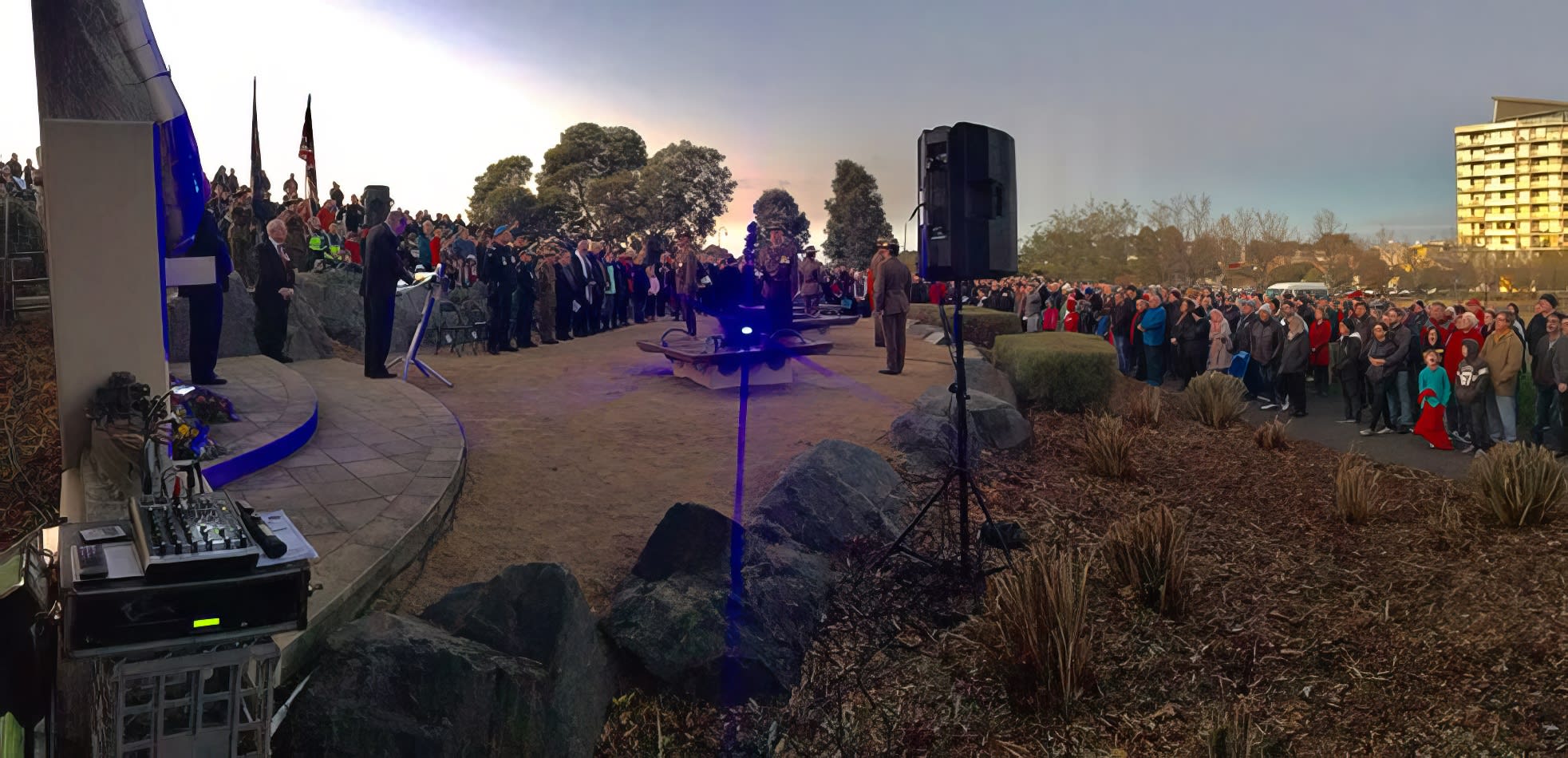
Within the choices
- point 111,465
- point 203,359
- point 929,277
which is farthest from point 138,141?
point 929,277

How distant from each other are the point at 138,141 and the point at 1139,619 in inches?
235

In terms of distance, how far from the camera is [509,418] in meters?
8.86

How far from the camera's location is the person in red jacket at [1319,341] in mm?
13789

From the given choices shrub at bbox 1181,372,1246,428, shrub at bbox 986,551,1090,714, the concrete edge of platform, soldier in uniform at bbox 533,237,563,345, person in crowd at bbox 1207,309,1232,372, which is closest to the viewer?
the concrete edge of platform

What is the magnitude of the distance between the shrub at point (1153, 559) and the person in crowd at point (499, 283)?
35.1 feet

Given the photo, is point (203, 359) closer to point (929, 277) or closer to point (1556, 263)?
point (929, 277)

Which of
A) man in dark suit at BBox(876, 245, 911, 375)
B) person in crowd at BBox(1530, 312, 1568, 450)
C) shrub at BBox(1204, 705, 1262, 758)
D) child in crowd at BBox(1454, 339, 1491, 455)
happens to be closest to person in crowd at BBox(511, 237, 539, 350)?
man in dark suit at BBox(876, 245, 911, 375)

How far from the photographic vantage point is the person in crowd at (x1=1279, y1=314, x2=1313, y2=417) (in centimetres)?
1287

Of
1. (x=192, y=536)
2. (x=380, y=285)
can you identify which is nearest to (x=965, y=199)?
(x=192, y=536)

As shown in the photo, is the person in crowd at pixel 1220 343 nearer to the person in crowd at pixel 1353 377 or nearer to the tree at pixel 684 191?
the person in crowd at pixel 1353 377

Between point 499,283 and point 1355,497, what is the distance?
1148 cm

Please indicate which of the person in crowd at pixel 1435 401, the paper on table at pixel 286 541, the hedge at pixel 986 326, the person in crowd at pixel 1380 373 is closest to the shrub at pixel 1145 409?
the person in crowd at pixel 1380 373

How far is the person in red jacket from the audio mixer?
47.0ft

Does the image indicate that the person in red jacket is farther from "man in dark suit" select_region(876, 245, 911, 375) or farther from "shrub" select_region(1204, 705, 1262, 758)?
"shrub" select_region(1204, 705, 1262, 758)
